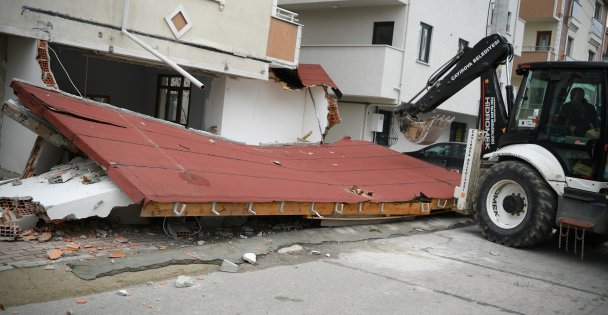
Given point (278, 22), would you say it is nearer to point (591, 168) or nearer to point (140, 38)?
point (140, 38)

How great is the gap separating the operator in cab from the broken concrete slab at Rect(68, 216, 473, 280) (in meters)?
3.17

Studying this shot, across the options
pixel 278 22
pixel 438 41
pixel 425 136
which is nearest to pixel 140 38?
pixel 278 22

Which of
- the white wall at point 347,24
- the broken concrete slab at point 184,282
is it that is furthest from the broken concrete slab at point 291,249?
the white wall at point 347,24

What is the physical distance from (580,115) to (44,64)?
29.6ft

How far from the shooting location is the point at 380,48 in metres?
17.2

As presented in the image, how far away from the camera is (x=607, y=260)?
28.7 ft

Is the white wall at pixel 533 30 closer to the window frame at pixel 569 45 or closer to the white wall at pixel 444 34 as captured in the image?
the window frame at pixel 569 45

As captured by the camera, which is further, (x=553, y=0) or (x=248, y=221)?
(x=553, y=0)

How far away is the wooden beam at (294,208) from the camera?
6.35 metres

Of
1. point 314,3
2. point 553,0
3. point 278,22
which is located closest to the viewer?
point 278,22

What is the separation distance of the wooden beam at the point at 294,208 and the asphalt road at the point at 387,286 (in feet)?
2.00

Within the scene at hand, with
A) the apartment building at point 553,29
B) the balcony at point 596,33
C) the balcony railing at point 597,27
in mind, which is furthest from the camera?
the balcony railing at point 597,27

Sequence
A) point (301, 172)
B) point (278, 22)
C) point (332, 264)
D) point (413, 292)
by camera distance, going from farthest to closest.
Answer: point (278, 22), point (301, 172), point (332, 264), point (413, 292)

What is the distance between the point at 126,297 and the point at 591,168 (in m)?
6.75
